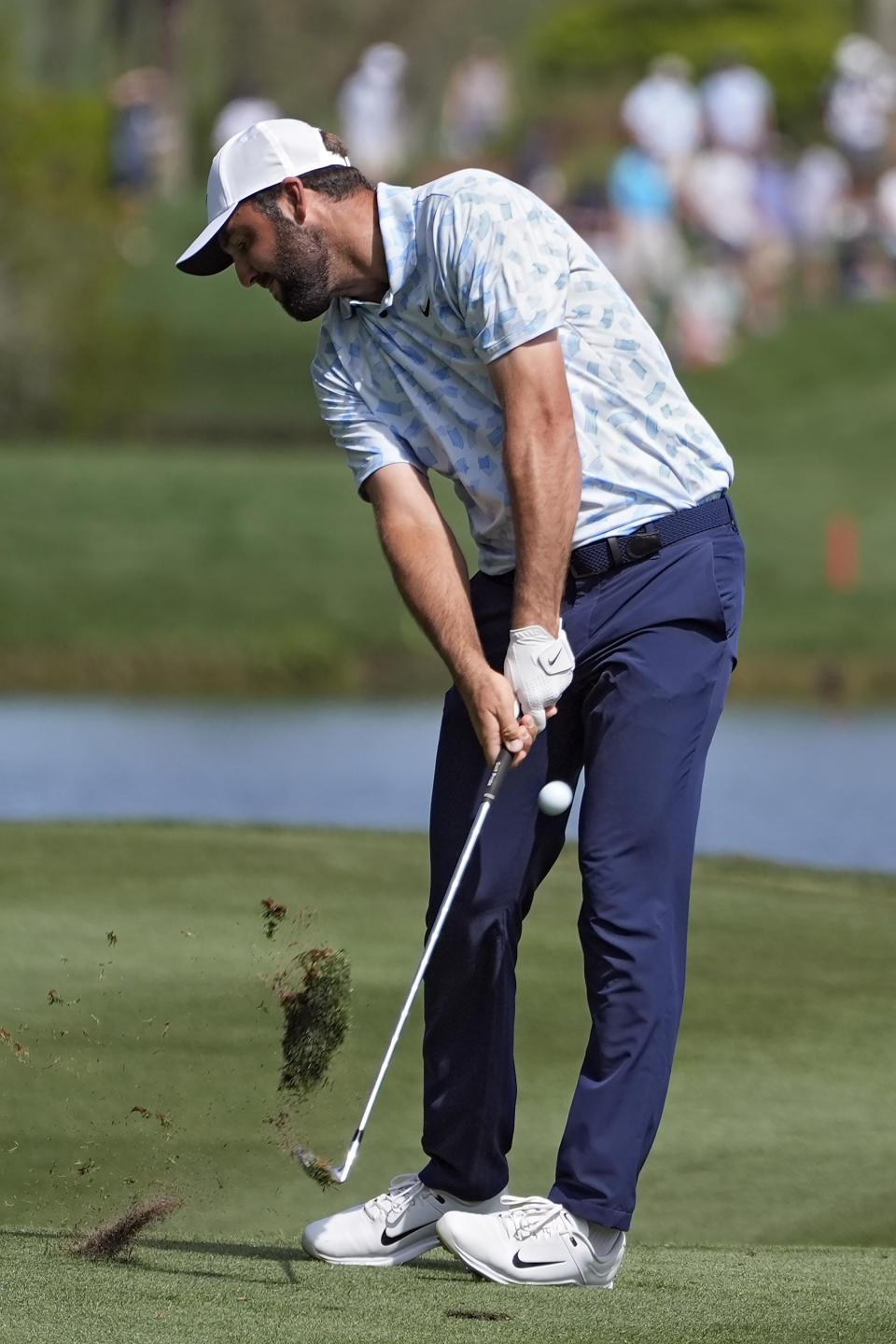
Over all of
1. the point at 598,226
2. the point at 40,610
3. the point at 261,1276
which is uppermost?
the point at 598,226

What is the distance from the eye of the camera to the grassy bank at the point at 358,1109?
143 inches

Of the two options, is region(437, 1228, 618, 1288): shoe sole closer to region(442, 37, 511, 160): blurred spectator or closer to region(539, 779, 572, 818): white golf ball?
region(539, 779, 572, 818): white golf ball

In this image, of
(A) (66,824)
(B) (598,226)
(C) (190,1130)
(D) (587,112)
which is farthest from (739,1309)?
(D) (587,112)

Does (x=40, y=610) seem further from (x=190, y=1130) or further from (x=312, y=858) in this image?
(x=190, y=1130)

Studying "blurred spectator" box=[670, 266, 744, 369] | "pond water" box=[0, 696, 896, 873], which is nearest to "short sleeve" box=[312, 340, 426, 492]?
"pond water" box=[0, 696, 896, 873]

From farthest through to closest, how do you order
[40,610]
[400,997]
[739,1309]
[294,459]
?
1. [294,459]
2. [40,610]
3. [400,997]
4. [739,1309]

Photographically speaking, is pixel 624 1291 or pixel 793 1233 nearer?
pixel 624 1291

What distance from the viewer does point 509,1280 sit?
3938 mm

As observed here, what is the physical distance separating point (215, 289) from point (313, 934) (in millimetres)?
26954

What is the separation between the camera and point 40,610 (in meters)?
19.0

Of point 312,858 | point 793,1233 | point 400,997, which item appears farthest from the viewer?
point 312,858

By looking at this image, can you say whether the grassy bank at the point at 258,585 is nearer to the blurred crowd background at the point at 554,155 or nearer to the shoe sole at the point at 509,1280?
the blurred crowd background at the point at 554,155

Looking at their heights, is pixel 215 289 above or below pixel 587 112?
below

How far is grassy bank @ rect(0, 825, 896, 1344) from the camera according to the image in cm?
363
